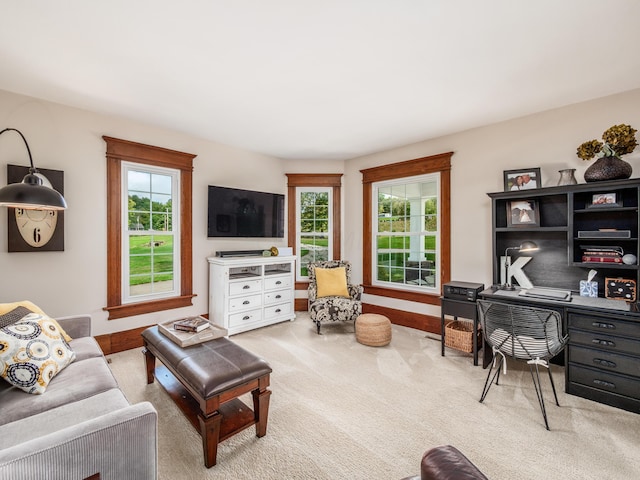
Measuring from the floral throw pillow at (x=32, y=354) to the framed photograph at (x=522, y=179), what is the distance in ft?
13.8

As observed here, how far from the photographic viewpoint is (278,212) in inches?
192

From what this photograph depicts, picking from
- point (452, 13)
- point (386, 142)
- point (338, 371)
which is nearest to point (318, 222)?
point (386, 142)

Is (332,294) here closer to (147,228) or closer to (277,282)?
(277,282)

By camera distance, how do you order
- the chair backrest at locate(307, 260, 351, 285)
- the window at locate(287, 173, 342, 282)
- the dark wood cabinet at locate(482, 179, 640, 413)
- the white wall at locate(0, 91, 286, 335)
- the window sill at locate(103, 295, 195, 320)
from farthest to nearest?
1. the window at locate(287, 173, 342, 282)
2. the chair backrest at locate(307, 260, 351, 285)
3. the window sill at locate(103, 295, 195, 320)
4. the white wall at locate(0, 91, 286, 335)
5. the dark wood cabinet at locate(482, 179, 640, 413)

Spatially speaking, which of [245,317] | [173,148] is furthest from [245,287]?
[173,148]

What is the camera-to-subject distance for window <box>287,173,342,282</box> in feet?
16.7

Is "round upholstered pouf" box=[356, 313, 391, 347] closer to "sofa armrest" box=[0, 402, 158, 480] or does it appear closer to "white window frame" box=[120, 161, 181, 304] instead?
Result: "white window frame" box=[120, 161, 181, 304]

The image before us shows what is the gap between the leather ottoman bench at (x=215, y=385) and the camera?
5.51ft

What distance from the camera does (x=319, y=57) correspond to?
7.24 ft

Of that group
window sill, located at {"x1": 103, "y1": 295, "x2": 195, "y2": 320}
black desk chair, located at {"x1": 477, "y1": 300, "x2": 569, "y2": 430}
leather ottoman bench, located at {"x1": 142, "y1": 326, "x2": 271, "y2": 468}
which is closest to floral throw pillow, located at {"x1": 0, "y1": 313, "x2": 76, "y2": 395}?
leather ottoman bench, located at {"x1": 142, "y1": 326, "x2": 271, "y2": 468}

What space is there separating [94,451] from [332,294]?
3.29 metres

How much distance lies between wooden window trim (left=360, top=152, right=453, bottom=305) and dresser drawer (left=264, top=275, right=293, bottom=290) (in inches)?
50.5

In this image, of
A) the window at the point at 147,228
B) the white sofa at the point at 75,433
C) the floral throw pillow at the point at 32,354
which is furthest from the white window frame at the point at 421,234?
the floral throw pillow at the point at 32,354

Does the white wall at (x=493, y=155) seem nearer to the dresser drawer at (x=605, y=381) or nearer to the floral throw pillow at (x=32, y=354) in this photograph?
the dresser drawer at (x=605, y=381)
